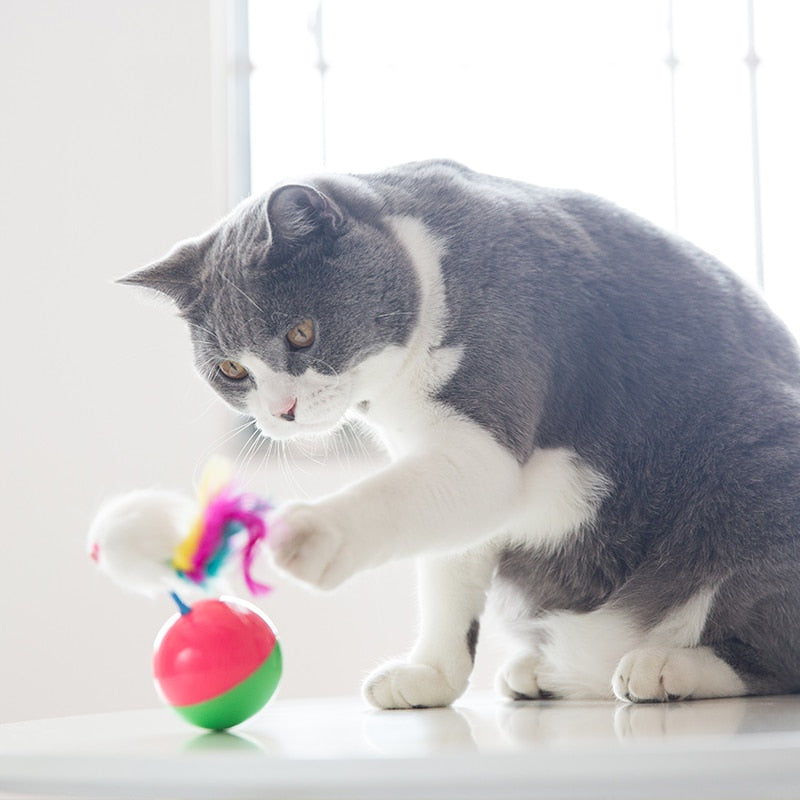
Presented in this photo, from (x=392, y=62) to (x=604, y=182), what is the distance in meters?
0.65

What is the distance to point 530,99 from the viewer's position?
3.00 metres

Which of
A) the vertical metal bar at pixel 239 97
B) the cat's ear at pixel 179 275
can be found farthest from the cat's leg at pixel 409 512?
the vertical metal bar at pixel 239 97

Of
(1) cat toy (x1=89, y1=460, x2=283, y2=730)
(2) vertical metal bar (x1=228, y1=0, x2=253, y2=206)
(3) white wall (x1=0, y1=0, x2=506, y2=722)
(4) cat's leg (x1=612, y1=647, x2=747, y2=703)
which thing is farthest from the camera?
(2) vertical metal bar (x1=228, y1=0, x2=253, y2=206)

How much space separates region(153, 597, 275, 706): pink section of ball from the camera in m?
0.91

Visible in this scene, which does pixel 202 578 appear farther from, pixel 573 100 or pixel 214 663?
pixel 573 100

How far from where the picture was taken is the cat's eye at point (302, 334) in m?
1.19

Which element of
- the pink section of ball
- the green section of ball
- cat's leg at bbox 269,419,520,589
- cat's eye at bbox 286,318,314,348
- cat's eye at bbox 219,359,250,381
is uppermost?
cat's eye at bbox 286,318,314,348

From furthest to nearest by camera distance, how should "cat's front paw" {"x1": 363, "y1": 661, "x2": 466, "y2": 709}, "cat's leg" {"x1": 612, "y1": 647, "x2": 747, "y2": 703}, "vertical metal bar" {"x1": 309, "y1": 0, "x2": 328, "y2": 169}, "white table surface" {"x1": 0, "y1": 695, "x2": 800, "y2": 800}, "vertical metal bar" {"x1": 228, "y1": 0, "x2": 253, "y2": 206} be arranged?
"vertical metal bar" {"x1": 309, "y1": 0, "x2": 328, "y2": 169} → "vertical metal bar" {"x1": 228, "y1": 0, "x2": 253, "y2": 206} → "cat's front paw" {"x1": 363, "y1": 661, "x2": 466, "y2": 709} → "cat's leg" {"x1": 612, "y1": 647, "x2": 747, "y2": 703} → "white table surface" {"x1": 0, "y1": 695, "x2": 800, "y2": 800}

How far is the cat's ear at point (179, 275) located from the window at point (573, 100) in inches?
63.2

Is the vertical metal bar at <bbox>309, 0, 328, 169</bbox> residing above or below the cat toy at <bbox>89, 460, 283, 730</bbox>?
above

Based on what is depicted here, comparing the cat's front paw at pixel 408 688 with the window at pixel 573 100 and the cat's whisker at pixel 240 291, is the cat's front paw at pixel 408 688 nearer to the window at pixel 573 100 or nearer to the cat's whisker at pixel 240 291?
the cat's whisker at pixel 240 291

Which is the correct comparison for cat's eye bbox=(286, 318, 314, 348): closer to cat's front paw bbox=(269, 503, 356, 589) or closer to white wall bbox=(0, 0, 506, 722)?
cat's front paw bbox=(269, 503, 356, 589)

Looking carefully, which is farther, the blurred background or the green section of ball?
the blurred background

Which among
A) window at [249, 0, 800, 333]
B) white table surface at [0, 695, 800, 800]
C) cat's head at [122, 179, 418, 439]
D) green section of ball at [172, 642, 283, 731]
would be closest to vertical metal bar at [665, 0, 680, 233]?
window at [249, 0, 800, 333]
